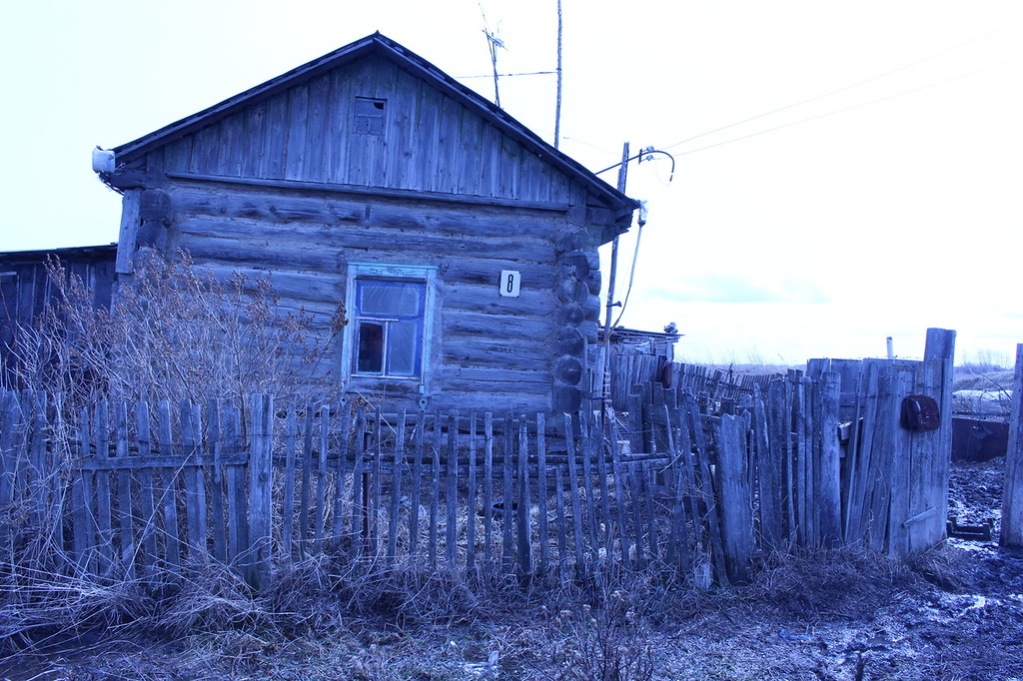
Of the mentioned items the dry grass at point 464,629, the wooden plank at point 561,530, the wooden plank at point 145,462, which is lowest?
the dry grass at point 464,629

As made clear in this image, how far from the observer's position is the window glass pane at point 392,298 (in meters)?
9.52

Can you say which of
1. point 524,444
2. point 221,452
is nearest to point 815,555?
point 524,444

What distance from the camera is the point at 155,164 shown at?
916 centimetres

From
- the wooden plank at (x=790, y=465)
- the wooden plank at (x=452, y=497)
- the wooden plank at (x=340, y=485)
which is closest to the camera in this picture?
the wooden plank at (x=340, y=485)

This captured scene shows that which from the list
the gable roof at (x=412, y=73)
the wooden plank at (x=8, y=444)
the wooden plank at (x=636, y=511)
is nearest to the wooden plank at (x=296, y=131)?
the gable roof at (x=412, y=73)

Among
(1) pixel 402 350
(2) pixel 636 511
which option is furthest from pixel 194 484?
(1) pixel 402 350

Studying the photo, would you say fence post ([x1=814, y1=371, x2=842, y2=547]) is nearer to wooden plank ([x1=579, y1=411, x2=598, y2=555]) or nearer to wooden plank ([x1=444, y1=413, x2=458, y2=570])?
wooden plank ([x1=579, y1=411, x2=598, y2=555])

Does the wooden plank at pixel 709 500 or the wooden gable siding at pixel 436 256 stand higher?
the wooden gable siding at pixel 436 256

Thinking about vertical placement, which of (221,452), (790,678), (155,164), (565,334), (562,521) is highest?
(155,164)

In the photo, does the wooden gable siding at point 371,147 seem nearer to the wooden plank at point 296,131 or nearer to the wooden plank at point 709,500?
the wooden plank at point 296,131

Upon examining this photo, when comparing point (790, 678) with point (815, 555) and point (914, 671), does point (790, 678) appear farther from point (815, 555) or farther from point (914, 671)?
point (815, 555)

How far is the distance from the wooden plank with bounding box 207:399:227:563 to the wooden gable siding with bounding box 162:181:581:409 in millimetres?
4258

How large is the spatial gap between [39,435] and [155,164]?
4.91 metres

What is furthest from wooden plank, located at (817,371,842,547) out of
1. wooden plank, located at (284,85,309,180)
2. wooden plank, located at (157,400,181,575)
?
wooden plank, located at (284,85,309,180)
